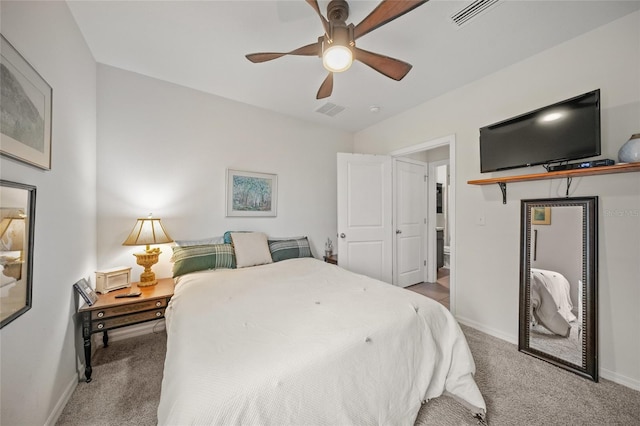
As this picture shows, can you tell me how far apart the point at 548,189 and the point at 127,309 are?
3.72 meters

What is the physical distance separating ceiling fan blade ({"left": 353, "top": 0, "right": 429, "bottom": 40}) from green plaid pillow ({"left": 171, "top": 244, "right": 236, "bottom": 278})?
231 centimetres

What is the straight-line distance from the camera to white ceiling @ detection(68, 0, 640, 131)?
64.8 inches

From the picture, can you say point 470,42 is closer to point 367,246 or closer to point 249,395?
point 367,246

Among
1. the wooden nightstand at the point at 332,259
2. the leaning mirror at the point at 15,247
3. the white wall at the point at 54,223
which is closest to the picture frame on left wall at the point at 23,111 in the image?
the white wall at the point at 54,223

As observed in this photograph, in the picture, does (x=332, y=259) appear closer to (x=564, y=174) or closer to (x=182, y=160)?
(x=182, y=160)

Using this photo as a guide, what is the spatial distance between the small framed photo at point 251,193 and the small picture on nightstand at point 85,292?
141 cm

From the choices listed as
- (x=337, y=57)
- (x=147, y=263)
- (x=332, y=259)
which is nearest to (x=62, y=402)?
(x=147, y=263)

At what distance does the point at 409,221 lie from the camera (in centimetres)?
381

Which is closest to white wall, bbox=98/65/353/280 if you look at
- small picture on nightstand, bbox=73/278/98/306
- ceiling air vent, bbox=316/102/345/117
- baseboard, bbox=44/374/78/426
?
ceiling air vent, bbox=316/102/345/117

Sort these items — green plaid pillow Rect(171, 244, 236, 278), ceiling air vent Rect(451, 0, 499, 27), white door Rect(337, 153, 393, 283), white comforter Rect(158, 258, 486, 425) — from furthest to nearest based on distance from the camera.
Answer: white door Rect(337, 153, 393, 283) < green plaid pillow Rect(171, 244, 236, 278) < ceiling air vent Rect(451, 0, 499, 27) < white comforter Rect(158, 258, 486, 425)

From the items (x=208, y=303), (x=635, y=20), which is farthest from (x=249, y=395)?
(x=635, y=20)

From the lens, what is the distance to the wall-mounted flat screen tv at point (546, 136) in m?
1.74

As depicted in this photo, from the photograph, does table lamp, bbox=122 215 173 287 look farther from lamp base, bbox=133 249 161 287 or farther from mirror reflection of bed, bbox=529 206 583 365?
mirror reflection of bed, bbox=529 206 583 365

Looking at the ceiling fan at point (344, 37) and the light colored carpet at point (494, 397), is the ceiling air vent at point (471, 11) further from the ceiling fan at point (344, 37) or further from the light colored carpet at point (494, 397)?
the light colored carpet at point (494, 397)
